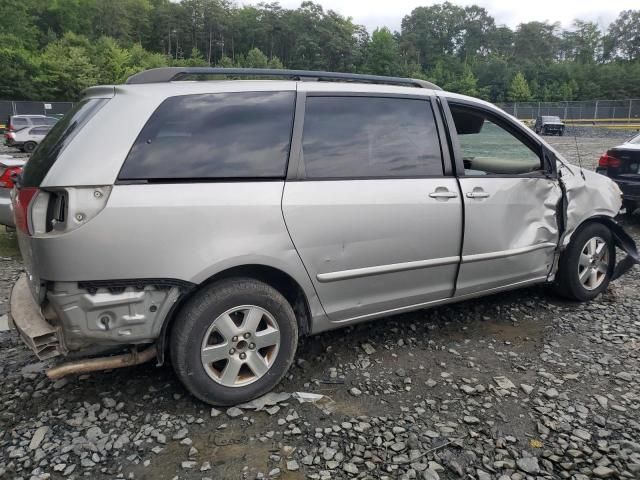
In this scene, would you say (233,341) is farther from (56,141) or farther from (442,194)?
(442,194)

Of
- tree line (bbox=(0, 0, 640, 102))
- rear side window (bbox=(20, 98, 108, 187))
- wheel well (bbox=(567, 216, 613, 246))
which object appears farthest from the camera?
tree line (bbox=(0, 0, 640, 102))

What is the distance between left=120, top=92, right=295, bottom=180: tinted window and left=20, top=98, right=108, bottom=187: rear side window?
0.34m

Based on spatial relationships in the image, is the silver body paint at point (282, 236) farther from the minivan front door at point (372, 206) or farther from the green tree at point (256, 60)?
the green tree at point (256, 60)

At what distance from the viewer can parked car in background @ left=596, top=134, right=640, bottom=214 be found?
713 cm

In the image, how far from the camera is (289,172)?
2.89 meters

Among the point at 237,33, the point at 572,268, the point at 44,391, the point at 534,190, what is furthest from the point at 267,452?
the point at 237,33

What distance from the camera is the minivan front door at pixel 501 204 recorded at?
140 inches

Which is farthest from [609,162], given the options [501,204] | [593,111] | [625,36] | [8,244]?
[625,36]

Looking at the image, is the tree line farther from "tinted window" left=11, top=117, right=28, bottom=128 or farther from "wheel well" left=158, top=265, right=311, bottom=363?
"wheel well" left=158, top=265, right=311, bottom=363

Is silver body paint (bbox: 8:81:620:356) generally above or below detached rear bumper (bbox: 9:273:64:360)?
above

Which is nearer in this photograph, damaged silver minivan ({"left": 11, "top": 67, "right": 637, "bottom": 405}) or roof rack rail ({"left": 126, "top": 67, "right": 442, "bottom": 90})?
damaged silver minivan ({"left": 11, "top": 67, "right": 637, "bottom": 405})

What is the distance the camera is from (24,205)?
248 centimetres

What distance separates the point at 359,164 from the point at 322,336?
1.37 metres

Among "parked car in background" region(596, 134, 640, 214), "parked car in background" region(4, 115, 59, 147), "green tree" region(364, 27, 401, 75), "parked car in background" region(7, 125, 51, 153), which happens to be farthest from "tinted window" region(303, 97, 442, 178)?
"green tree" region(364, 27, 401, 75)
